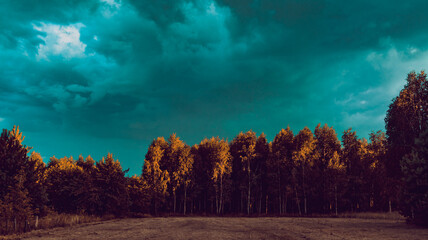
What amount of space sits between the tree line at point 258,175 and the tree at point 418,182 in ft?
22.8

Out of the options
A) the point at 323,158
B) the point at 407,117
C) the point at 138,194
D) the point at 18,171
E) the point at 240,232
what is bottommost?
the point at 240,232

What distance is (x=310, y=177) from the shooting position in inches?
2034

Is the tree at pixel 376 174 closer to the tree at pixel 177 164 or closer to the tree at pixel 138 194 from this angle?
the tree at pixel 177 164

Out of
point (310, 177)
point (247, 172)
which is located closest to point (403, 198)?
point (310, 177)

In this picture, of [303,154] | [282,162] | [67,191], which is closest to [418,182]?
[303,154]

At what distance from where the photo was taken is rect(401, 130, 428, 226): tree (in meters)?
23.5

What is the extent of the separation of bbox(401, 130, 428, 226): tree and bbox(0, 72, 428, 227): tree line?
695 cm

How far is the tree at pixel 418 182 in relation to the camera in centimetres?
2352

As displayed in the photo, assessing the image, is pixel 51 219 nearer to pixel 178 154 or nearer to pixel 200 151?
pixel 178 154

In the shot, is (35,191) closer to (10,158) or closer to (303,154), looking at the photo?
(10,158)

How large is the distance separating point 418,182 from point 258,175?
3132 cm

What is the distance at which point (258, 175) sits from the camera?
5341 centimetres

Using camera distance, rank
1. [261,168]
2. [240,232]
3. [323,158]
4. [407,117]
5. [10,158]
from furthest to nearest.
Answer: [261,168]
[323,158]
[407,117]
[10,158]
[240,232]

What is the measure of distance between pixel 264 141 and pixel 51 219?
1579 inches
